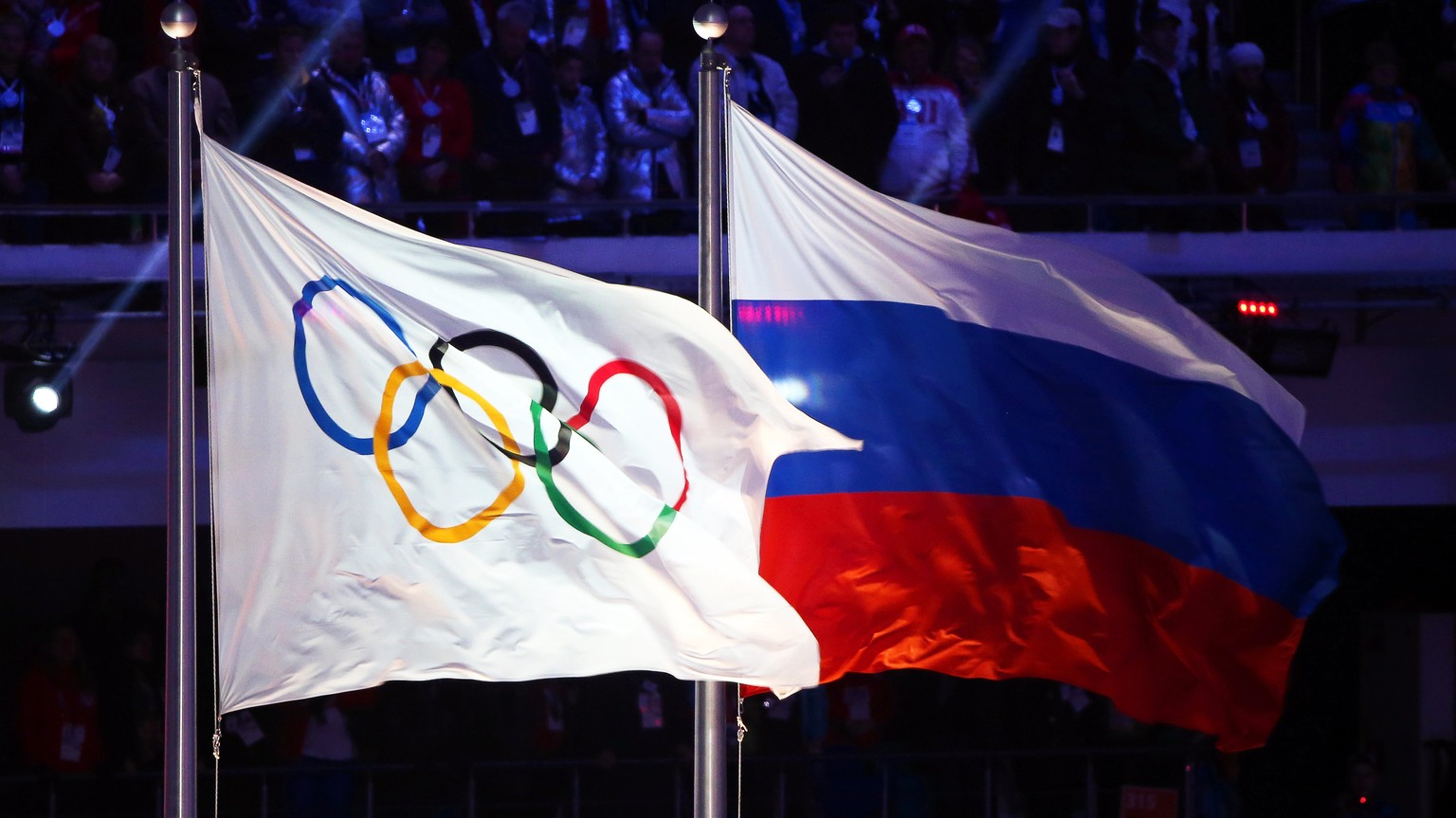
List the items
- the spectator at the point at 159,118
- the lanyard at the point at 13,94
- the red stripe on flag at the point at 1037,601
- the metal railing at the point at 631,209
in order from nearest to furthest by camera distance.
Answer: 1. the red stripe on flag at the point at 1037,601
2. the metal railing at the point at 631,209
3. the spectator at the point at 159,118
4. the lanyard at the point at 13,94

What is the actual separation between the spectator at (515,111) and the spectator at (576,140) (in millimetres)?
63

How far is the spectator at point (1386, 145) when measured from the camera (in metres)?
11.5

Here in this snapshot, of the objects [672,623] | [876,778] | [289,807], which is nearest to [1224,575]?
[672,623]

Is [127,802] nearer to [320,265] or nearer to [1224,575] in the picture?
[320,265]

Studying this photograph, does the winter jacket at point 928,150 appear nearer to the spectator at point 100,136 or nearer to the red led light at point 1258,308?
the red led light at point 1258,308

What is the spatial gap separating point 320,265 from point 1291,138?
7.62 metres

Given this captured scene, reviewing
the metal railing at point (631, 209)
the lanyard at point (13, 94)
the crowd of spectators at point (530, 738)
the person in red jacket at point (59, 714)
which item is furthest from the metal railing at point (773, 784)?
the lanyard at point (13, 94)

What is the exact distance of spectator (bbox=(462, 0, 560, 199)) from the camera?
10695 millimetres

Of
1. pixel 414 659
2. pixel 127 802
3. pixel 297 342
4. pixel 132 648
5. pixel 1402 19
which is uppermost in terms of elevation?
pixel 1402 19

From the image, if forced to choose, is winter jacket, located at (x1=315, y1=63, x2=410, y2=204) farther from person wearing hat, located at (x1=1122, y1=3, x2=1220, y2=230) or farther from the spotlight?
person wearing hat, located at (x1=1122, y1=3, x2=1220, y2=230)

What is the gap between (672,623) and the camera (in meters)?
5.64

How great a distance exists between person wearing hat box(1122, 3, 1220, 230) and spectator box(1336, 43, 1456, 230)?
104 centimetres

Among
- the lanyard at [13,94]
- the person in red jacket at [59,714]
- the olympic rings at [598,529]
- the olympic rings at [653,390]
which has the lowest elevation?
the person in red jacket at [59,714]

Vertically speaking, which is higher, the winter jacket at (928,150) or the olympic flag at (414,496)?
the winter jacket at (928,150)
